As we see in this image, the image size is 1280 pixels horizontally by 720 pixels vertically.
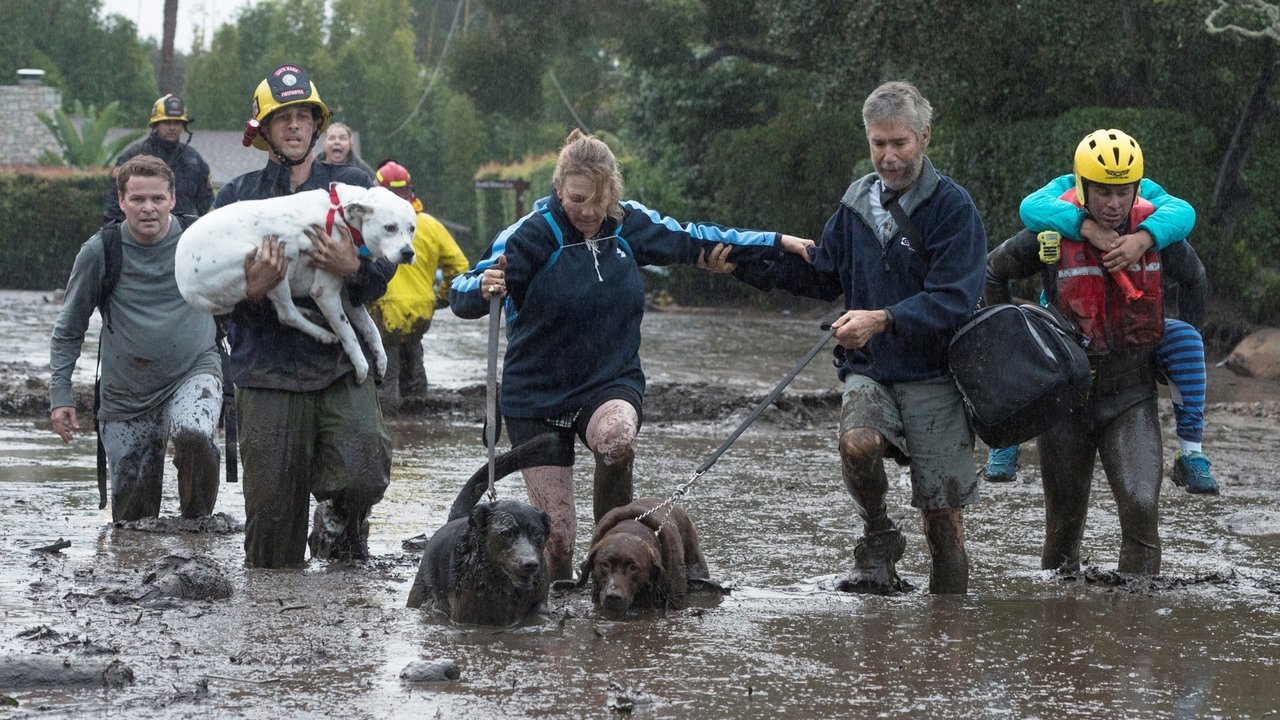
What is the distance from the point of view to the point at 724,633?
582cm

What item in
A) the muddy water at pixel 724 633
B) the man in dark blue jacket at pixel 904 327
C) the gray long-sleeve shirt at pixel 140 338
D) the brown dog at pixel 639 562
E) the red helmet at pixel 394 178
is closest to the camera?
the muddy water at pixel 724 633

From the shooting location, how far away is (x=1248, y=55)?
2080cm

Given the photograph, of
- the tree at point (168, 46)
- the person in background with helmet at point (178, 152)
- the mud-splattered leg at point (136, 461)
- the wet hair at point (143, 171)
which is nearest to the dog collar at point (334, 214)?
the wet hair at point (143, 171)

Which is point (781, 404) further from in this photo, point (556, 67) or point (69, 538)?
point (556, 67)

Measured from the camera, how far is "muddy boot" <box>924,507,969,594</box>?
659 centimetres

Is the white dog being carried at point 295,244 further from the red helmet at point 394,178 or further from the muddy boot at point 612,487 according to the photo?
the red helmet at point 394,178

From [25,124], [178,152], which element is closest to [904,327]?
[178,152]

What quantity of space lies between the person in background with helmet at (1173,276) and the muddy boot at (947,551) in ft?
1.76

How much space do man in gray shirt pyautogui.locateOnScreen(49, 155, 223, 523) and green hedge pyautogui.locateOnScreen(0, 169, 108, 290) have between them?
29209mm

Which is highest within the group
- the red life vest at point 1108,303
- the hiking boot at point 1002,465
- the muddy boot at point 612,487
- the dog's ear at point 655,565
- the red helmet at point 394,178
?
the red helmet at point 394,178

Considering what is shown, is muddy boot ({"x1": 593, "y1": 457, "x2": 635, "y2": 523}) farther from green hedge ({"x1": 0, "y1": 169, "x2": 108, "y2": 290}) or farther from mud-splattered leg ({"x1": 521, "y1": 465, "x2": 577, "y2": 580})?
green hedge ({"x1": 0, "y1": 169, "x2": 108, "y2": 290})

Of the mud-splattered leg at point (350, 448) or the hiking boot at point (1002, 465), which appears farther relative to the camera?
the hiking boot at point (1002, 465)

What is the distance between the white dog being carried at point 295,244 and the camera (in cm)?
650

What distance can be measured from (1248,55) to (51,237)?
26.1 metres
